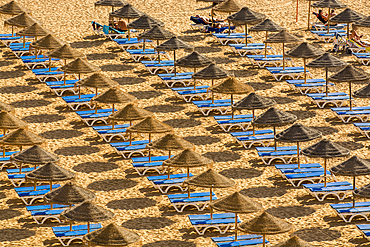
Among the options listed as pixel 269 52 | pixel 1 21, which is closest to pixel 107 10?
pixel 1 21

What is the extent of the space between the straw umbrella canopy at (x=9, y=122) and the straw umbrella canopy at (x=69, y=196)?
19.1ft

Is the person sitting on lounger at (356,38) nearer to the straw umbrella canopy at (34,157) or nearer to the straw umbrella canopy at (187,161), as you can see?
the straw umbrella canopy at (187,161)

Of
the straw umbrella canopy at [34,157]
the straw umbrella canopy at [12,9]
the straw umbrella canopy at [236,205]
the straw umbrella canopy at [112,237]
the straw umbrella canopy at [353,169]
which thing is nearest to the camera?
the straw umbrella canopy at [112,237]

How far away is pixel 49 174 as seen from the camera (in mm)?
28062

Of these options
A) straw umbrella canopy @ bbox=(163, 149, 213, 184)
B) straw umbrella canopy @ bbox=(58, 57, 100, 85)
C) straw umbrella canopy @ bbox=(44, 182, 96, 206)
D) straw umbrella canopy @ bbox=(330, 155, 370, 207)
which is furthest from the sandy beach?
straw umbrella canopy @ bbox=(58, 57, 100, 85)

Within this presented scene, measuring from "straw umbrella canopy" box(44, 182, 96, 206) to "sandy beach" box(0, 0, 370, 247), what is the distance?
1074 mm

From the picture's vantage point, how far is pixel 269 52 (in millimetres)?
43312

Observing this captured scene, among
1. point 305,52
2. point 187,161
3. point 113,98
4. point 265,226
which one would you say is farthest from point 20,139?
point 305,52

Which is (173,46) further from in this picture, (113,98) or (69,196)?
(69,196)

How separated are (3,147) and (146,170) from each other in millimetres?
4843

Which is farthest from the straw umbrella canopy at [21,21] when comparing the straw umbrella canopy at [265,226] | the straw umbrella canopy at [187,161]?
the straw umbrella canopy at [265,226]

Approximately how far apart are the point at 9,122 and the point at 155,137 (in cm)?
528

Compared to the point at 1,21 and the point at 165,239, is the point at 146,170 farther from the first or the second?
the point at 1,21

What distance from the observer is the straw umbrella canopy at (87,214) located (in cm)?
2558
